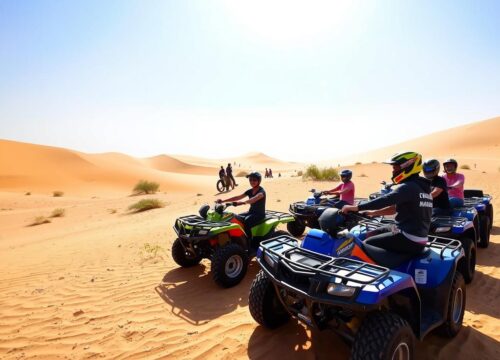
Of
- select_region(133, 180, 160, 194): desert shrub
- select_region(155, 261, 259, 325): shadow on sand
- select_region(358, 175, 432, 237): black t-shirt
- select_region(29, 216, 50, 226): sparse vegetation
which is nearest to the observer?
select_region(358, 175, 432, 237): black t-shirt

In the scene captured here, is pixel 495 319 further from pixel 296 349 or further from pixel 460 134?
pixel 460 134

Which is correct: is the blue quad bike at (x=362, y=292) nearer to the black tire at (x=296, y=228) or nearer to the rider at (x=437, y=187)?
the rider at (x=437, y=187)

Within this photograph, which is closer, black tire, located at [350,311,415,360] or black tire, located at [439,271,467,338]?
black tire, located at [350,311,415,360]

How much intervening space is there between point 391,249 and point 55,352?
401cm

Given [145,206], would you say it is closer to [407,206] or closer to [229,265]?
[229,265]

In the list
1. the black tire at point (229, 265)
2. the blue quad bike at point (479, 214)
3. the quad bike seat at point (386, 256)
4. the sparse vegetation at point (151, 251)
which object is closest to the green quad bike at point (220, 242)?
the black tire at point (229, 265)

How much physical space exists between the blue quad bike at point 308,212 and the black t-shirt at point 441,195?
226 cm

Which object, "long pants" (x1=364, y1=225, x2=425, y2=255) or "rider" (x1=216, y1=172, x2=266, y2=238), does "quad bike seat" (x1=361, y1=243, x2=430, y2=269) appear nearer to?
"long pants" (x1=364, y1=225, x2=425, y2=255)

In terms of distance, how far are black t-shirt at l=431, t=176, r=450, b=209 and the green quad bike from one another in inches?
124

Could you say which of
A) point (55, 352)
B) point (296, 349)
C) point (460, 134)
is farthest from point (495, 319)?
point (460, 134)

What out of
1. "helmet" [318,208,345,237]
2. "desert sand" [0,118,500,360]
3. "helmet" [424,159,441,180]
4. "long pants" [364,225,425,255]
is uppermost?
"helmet" [424,159,441,180]

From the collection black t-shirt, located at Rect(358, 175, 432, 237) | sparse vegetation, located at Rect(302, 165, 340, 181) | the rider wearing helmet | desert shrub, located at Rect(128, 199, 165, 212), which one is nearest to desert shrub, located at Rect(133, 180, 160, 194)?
desert shrub, located at Rect(128, 199, 165, 212)

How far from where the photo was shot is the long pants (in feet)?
11.1

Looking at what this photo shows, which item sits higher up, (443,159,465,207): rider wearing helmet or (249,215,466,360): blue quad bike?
(443,159,465,207): rider wearing helmet
